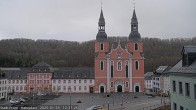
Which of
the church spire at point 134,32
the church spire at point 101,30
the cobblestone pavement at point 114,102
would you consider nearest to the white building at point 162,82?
the church spire at point 134,32

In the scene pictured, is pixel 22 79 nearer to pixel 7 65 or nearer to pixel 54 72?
pixel 54 72

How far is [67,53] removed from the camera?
11938 centimetres

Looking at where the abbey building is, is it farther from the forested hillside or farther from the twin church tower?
the forested hillside

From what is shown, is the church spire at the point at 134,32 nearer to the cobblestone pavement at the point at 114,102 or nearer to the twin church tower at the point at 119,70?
the twin church tower at the point at 119,70

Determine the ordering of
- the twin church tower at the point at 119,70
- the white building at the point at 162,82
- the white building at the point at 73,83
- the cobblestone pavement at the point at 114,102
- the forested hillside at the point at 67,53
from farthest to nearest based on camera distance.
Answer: the forested hillside at the point at 67,53
the white building at the point at 73,83
the twin church tower at the point at 119,70
the white building at the point at 162,82
the cobblestone pavement at the point at 114,102

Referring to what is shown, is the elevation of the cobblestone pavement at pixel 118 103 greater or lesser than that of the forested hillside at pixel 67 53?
lesser

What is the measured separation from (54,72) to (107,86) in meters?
14.6

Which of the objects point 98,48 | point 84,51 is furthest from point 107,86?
point 84,51

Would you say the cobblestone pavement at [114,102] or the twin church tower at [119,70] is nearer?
the cobblestone pavement at [114,102]

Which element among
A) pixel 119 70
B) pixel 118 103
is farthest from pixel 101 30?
pixel 118 103

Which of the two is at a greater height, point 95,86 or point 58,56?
point 58,56

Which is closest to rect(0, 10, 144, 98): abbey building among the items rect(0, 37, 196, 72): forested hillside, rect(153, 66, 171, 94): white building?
rect(153, 66, 171, 94): white building

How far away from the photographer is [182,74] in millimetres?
18047

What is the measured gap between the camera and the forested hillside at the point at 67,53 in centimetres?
10331
